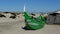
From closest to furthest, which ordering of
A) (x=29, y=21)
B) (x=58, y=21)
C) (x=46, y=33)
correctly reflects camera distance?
(x=46, y=33), (x=29, y=21), (x=58, y=21)

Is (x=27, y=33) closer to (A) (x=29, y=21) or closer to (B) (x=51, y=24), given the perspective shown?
(A) (x=29, y=21)

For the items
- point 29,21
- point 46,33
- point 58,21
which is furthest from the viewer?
point 58,21

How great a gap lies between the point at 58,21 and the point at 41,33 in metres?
8.07

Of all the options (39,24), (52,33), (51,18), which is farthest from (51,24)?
(52,33)

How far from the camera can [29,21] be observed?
69.3 feet

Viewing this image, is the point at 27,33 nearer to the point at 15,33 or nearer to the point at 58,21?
the point at 15,33

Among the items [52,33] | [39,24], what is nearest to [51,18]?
[39,24]

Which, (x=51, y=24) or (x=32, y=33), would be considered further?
(x=51, y=24)

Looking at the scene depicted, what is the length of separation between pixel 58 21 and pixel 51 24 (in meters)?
1.19

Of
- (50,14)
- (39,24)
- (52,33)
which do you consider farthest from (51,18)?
(52,33)

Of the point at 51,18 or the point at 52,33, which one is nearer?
the point at 52,33

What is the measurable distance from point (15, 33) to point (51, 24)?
30.0 ft

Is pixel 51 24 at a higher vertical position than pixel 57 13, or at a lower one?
lower

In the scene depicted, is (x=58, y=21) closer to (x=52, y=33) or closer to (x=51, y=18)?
(x=51, y=18)
